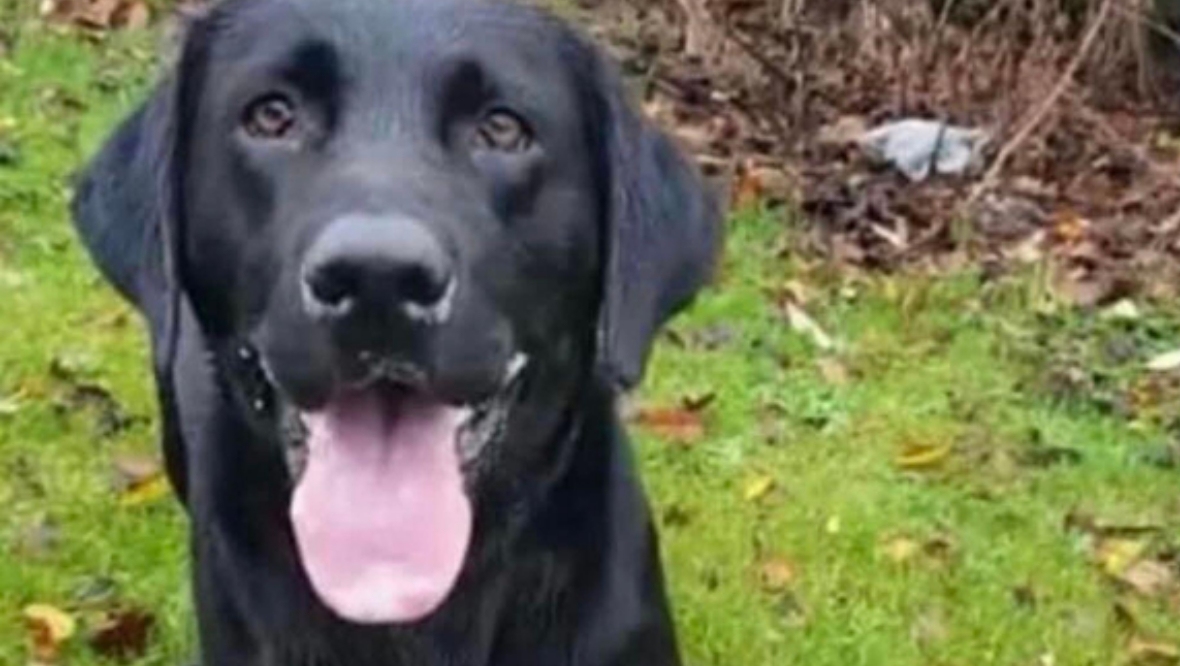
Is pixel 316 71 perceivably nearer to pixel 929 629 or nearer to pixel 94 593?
pixel 94 593

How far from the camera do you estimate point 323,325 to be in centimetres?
329

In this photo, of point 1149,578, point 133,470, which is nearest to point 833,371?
point 1149,578

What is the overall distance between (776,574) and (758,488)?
42 centimetres

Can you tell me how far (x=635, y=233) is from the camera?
3686 mm

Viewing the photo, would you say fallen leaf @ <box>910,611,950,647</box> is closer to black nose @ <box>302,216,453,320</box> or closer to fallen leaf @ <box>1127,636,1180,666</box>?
fallen leaf @ <box>1127,636,1180,666</box>

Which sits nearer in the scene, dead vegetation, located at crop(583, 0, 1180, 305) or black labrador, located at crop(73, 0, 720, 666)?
black labrador, located at crop(73, 0, 720, 666)

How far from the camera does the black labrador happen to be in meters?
3.36

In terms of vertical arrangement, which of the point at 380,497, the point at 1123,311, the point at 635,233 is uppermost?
the point at 635,233

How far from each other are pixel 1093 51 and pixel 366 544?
5460 millimetres

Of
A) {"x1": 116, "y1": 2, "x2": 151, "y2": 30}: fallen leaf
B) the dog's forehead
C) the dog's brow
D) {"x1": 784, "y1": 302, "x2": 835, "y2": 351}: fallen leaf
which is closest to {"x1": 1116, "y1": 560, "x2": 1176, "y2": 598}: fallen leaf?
{"x1": 784, "y1": 302, "x2": 835, "y2": 351}: fallen leaf

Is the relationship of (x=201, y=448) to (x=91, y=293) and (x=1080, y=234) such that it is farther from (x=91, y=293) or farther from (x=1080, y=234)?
(x=1080, y=234)

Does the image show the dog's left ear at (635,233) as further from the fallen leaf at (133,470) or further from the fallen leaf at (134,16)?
the fallen leaf at (134,16)

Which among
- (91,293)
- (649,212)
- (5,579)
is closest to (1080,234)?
(91,293)

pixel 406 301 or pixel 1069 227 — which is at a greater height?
pixel 406 301
